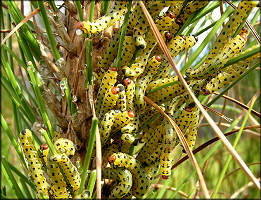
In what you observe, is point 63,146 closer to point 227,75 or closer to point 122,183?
point 122,183

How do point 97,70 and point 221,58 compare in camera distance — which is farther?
point 97,70

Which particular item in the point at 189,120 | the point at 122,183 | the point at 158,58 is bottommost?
the point at 122,183

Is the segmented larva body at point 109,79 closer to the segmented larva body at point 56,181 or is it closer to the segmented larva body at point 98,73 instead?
the segmented larva body at point 98,73

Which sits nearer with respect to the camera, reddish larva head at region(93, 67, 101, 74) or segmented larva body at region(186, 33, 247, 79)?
segmented larva body at region(186, 33, 247, 79)

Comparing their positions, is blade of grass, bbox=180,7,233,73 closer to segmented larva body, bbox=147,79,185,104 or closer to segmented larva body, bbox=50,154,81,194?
segmented larva body, bbox=147,79,185,104

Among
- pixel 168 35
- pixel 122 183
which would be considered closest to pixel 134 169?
pixel 122 183

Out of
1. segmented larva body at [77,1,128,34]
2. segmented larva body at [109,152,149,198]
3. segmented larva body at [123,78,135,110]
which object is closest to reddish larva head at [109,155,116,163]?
segmented larva body at [109,152,149,198]
